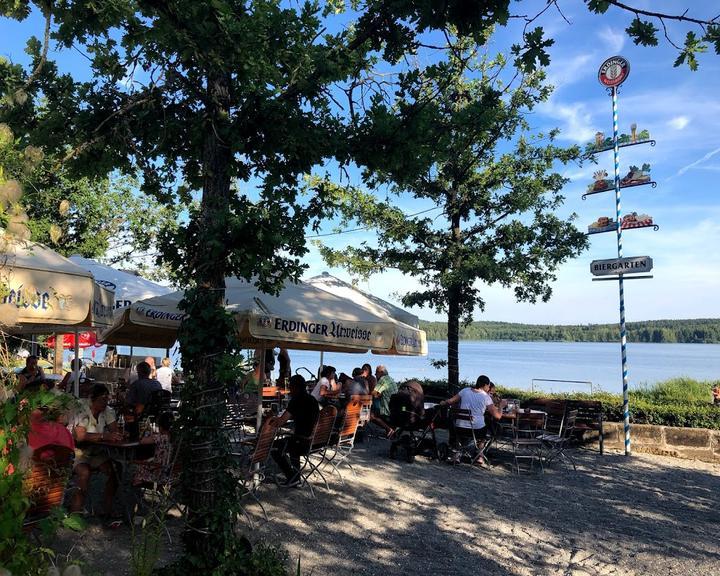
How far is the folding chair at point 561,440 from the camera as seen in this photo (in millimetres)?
8688

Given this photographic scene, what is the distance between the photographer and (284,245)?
12.9 ft

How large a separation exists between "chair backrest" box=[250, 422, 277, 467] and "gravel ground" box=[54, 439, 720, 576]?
51 centimetres

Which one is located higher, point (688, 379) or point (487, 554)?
point (688, 379)

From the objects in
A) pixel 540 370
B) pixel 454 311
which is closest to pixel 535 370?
pixel 540 370

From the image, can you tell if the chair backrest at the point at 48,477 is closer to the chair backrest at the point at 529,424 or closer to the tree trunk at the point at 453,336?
the chair backrest at the point at 529,424

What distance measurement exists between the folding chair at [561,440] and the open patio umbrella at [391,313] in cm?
223

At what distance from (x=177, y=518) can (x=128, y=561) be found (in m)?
1.00

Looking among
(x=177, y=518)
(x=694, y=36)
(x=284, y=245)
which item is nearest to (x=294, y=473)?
(x=177, y=518)

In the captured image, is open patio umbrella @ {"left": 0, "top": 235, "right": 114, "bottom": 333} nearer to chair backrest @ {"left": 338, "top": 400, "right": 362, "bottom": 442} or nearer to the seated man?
the seated man

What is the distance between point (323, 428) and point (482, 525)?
2016 millimetres

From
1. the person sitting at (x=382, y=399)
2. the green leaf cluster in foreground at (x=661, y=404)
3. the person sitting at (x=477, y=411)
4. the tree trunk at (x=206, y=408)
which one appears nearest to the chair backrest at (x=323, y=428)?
the person sitting at (x=477, y=411)

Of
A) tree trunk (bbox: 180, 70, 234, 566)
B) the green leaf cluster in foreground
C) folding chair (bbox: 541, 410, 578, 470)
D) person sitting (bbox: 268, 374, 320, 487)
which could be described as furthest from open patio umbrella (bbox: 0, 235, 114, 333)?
the green leaf cluster in foreground

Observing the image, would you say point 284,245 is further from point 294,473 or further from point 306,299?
point 294,473

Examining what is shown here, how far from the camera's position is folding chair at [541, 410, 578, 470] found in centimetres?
869
